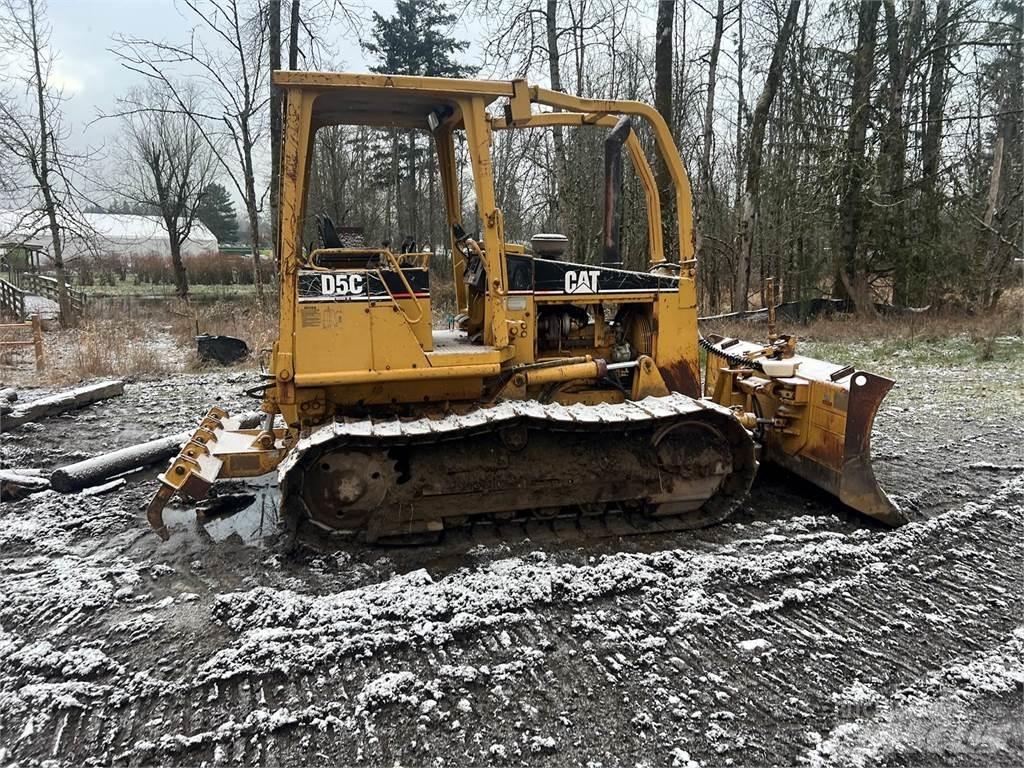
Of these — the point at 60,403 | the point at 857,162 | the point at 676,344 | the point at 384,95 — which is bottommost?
the point at 60,403

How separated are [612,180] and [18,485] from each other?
538 centimetres

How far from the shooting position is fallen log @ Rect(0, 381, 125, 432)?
24.3 ft

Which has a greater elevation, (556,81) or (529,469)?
(556,81)

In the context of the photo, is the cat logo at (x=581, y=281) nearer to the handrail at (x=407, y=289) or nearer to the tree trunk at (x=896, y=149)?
the handrail at (x=407, y=289)

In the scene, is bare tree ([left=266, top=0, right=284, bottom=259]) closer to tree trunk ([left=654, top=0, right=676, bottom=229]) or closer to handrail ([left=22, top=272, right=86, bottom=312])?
tree trunk ([left=654, top=0, right=676, bottom=229])

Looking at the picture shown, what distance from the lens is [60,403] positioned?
795cm

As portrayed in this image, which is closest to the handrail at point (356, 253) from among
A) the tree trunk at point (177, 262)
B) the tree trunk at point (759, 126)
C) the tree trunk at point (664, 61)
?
the tree trunk at point (664, 61)

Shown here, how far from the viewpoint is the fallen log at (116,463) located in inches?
211

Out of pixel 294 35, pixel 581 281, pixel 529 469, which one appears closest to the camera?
pixel 529 469

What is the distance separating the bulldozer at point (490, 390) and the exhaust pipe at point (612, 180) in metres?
0.03

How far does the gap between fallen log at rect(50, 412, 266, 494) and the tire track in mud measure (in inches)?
104

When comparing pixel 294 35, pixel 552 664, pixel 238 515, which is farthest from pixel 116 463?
pixel 294 35

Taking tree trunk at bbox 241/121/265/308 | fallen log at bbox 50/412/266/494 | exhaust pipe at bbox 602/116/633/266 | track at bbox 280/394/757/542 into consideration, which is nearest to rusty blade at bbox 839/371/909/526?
track at bbox 280/394/757/542

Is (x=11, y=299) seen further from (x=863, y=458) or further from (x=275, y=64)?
(x=863, y=458)
